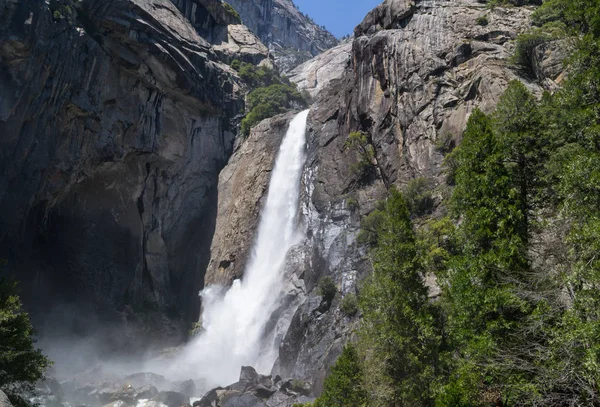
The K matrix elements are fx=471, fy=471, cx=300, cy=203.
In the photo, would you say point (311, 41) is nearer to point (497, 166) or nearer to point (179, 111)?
point (179, 111)

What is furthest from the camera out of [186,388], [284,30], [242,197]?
[284,30]

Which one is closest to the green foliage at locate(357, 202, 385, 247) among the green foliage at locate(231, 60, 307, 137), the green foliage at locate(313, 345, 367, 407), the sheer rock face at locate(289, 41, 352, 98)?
the green foliage at locate(313, 345, 367, 407)

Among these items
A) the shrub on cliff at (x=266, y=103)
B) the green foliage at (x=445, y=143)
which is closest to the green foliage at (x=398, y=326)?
the green foliage at (x=445, y=143)

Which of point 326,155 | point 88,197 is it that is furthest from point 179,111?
point 326,155

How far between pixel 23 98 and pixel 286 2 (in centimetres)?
11653

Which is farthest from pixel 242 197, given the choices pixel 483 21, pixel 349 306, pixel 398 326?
pixel 398 326

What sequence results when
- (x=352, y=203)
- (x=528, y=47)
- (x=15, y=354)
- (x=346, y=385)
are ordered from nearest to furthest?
(x=15, y=354) < (x=346, y=385) < (x=528, y=47) < (x=352, y=203)

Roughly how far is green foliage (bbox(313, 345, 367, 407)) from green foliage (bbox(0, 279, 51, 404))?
1052cm

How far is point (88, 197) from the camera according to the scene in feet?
122

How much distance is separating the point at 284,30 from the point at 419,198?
341 feet

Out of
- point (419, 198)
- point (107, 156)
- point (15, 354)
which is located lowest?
point (15, 354)

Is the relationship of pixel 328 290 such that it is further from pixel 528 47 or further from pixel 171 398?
pixel 528 47

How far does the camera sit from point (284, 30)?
394ft

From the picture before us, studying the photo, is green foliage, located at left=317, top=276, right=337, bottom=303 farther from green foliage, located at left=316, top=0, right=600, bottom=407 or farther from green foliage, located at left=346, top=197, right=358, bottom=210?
green foliage, located at left=316, top=0, right=600, bottom=407
